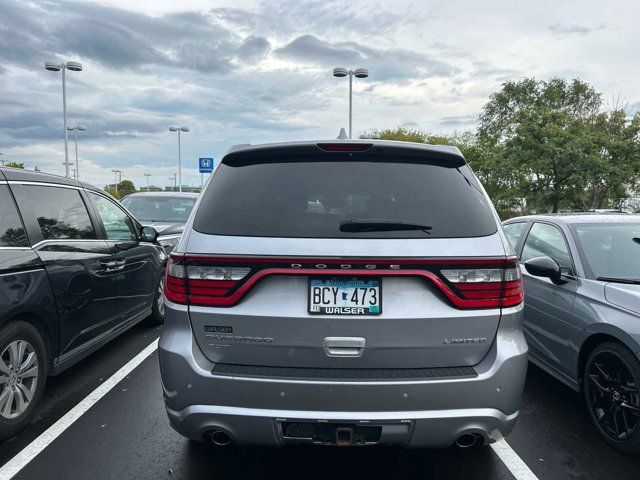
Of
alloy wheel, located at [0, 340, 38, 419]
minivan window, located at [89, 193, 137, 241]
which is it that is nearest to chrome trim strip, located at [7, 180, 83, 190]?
minivan window, located at [89, 193, 137, 241]

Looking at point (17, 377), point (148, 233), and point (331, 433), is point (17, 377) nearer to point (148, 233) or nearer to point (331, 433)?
point (331, 433)

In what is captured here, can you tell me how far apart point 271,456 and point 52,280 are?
2.05 metres

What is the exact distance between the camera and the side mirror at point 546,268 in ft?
12.6

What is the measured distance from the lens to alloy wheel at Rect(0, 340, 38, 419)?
126 inches

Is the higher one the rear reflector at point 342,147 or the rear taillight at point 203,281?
the rear reflector at point 342,147

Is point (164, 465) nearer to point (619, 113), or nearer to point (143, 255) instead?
point (143, 255)

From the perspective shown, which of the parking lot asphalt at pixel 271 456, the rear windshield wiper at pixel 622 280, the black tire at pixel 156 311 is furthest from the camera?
the black tire at pixel 156 311

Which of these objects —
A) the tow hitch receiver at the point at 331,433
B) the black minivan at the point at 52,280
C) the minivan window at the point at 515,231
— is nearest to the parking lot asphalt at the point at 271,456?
the black minivan at the point at 52,280

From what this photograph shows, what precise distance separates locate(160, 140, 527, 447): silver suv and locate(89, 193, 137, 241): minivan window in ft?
9.27

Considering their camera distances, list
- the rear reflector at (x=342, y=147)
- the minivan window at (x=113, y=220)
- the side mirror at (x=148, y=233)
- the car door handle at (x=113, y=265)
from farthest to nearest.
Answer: the side mirror at (x=148, y=233), the minivan window at (x=113, y=220), the car door handle at (x=113, y=265), the rear reflector at (x=342, y=147)

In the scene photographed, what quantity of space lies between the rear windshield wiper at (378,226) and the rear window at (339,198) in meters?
0.01

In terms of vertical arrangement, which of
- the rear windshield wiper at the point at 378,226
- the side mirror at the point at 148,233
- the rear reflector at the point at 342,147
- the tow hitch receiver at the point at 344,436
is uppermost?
the rear reflector at the point at 342,147

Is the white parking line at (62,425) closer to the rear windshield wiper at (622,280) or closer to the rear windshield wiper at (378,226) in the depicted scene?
the rear windshield wiper at (378,226)

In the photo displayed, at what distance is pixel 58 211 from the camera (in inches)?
160
